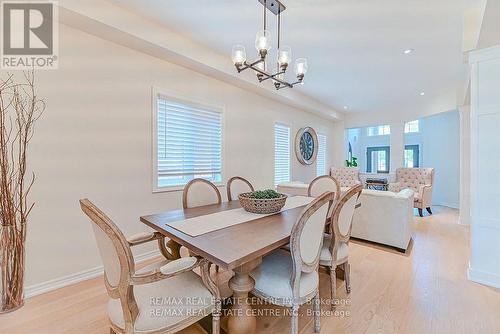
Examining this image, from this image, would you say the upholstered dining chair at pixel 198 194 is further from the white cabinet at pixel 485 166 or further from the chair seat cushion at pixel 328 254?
the white cabinet at pixel 485 166

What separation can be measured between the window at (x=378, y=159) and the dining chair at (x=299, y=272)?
8.55 meters

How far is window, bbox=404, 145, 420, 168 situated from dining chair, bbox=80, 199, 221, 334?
26.8 ft

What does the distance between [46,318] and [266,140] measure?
3719 millimetres

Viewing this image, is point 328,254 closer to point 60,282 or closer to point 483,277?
point 483,277

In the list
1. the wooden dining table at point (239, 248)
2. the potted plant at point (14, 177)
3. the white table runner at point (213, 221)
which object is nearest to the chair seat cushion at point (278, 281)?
the wooden dining table at point (239, 248)

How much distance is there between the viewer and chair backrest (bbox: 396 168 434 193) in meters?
5.16

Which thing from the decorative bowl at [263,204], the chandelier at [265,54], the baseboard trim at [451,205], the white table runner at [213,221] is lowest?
the baseboard trim at [451,205]

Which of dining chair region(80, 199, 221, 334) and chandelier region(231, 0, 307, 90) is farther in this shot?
chandelier region(231, 0, 307, 90)

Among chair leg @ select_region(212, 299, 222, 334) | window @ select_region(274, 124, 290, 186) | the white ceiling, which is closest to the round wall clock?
window @ select_region(274, 124, 290, 186)

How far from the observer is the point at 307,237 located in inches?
55.7

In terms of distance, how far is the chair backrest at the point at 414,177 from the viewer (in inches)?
203

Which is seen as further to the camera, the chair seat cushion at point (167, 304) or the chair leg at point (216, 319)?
the chair leg at point (216, 319)

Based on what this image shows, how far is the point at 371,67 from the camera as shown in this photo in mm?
3666

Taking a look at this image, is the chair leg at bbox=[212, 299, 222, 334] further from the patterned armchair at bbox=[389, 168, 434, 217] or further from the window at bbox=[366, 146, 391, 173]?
the window at bbox=[366, 146, 391, 173]
